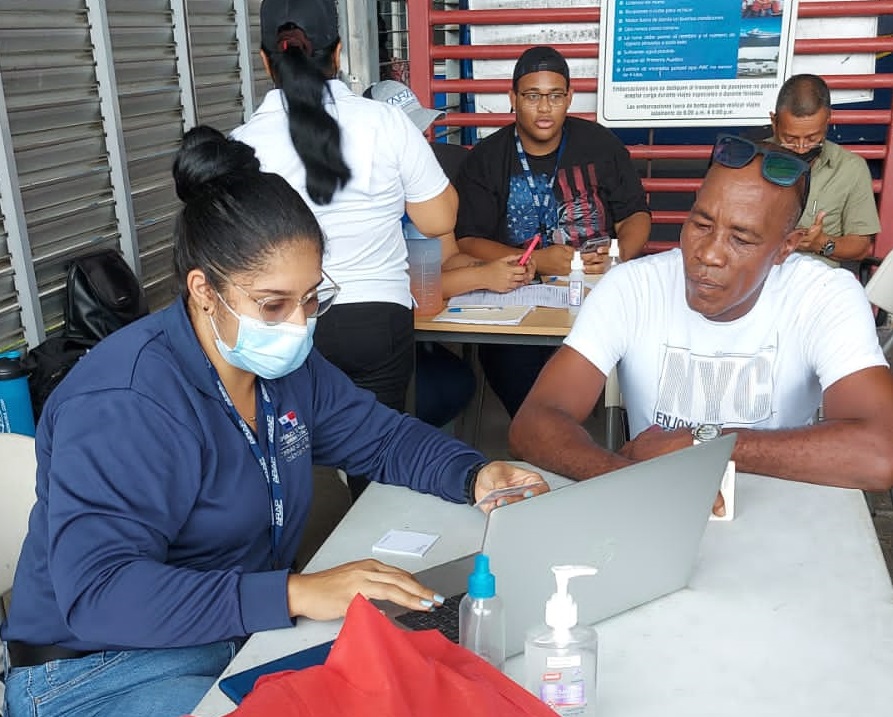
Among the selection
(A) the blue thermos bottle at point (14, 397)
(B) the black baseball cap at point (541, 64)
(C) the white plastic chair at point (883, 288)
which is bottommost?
(A) the blue thermos bottle at point (14, 397)

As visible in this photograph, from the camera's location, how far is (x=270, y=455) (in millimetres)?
1600

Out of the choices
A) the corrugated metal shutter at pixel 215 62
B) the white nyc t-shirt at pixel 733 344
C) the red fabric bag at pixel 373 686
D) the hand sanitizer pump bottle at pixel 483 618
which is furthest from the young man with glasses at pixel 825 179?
the red fabric bag at pixel 373 686

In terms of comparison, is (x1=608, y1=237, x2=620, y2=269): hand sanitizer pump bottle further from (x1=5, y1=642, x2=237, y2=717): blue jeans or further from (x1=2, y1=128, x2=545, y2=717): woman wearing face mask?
(x1=5, y1=642, x2=237, y2=717): blue jeans

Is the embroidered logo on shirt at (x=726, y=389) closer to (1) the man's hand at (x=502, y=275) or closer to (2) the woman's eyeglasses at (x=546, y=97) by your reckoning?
(1) the man's hand at (x=502, y=275)

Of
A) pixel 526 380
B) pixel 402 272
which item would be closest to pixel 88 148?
pixel 402 272

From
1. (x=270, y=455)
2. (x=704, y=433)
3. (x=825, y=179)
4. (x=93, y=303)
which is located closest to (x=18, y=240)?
(x=93, y=303)

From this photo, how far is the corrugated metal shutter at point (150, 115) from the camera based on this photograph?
3.92m

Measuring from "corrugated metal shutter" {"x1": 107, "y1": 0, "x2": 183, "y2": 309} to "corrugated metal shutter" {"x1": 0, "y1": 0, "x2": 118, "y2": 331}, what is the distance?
0.20 meters

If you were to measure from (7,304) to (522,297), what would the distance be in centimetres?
183

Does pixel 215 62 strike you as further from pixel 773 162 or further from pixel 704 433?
pixel 704 433

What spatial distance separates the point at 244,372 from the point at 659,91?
12.4 feet

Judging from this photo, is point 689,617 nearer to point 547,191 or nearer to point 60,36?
point 547,191

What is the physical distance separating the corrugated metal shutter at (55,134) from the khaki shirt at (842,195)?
2.98 metres

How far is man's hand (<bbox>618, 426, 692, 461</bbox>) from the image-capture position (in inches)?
66.3
